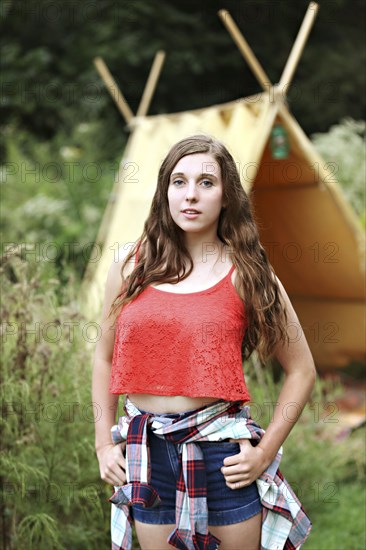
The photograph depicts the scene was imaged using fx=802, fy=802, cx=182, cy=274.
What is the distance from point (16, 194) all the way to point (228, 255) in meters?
6.21

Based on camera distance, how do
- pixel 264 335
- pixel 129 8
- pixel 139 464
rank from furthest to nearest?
pixel 129 8 → pixel 264 335 → pixel 139 464

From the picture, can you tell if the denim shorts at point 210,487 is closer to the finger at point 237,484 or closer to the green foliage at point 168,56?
the finger at point 237,484

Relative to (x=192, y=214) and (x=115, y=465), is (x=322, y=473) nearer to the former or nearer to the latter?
(x=115, y=465)

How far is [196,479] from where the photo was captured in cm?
169

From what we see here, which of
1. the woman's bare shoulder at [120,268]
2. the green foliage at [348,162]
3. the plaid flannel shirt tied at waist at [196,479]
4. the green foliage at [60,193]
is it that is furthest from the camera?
the green foliage at [60,193]

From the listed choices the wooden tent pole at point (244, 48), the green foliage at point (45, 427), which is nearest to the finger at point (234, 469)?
the green foliage at point (45, 427)

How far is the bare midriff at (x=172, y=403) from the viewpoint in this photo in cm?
173

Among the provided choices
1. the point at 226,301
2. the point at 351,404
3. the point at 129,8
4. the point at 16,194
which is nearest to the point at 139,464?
the point at 226,301

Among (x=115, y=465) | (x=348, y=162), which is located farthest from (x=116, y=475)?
(x=348, y=162)

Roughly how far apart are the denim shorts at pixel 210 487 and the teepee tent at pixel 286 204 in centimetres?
232

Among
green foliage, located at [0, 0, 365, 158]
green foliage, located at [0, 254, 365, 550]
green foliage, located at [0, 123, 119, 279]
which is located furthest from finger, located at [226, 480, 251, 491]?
green foliage, located at [0, 0, 365, 158]

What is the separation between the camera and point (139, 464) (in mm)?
1731

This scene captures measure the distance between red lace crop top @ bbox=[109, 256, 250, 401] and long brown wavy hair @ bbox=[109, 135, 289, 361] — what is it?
0.05 m

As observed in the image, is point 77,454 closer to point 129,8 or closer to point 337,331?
point 337,331
